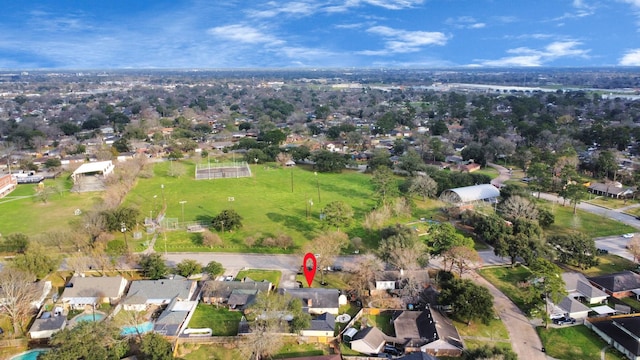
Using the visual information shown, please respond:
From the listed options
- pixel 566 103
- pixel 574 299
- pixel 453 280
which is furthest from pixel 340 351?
pixel 566 103

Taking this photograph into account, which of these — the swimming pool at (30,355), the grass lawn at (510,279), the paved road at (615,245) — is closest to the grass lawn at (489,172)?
the paved road at (615,245)

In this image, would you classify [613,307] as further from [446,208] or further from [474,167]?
[474,167]

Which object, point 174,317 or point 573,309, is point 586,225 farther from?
point 174,317

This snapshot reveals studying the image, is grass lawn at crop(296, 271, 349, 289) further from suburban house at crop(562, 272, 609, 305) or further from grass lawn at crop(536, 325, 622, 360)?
suburban house at crop(562, 272, 609, 305)

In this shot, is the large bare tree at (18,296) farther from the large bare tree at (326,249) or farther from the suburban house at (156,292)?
the large bare tree at (326,249)

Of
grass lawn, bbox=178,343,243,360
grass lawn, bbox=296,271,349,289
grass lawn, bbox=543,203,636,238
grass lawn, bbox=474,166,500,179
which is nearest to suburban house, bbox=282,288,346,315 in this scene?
grass lawn, bbox=296,271,349,289
